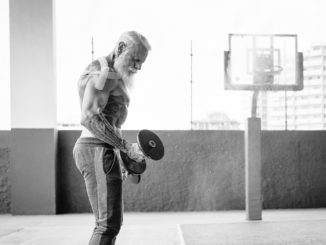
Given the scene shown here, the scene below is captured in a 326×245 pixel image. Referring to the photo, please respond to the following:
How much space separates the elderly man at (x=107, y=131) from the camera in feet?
5.97

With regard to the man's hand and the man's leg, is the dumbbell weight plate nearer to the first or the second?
the man's hand

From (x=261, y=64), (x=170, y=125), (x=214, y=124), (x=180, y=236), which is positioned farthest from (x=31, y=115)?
(x=261, y=64)

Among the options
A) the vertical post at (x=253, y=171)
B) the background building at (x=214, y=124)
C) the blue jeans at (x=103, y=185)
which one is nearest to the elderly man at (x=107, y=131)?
the blue jeans at (x=103, y=185)

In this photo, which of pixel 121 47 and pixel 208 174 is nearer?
pixel 121 47

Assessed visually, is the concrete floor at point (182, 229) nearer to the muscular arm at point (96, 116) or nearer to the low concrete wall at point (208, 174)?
the low concrete wall at point (208, 174)

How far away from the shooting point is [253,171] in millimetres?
5137

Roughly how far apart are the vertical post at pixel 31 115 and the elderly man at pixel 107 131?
13.3 ft

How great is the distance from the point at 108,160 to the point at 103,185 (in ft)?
0.35

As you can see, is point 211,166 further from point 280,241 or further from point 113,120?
point 113,120

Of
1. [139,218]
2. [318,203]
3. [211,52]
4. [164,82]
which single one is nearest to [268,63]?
[211,52]

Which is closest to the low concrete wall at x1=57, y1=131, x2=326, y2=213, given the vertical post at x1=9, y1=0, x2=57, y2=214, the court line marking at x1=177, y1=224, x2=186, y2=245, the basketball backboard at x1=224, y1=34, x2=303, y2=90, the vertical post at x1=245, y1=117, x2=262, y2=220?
the vertical post at x1=9, y1=0, x2=57, y2=214

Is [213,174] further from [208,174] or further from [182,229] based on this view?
[182,229]

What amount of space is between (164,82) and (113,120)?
4610mm

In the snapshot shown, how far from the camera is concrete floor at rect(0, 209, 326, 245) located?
3.89m
